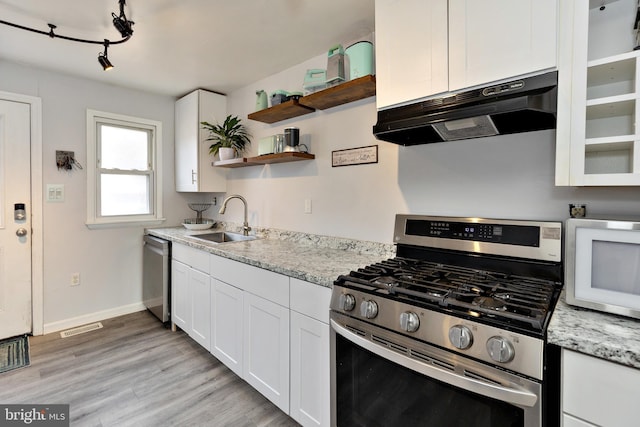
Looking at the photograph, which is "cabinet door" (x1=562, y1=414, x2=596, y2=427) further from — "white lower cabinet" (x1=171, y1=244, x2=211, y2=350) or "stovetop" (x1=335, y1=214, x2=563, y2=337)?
"white lower cabinet" (x1=171, y1=244, x2=211, y2=350)

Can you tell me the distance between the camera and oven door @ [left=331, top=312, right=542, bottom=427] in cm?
89

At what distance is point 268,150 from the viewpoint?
2471mm

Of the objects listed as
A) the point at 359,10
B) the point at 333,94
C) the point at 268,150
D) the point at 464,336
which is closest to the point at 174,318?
the point at 268,150

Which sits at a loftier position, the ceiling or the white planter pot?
the ceiling

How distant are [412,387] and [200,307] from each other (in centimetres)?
176

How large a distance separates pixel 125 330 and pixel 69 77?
2.35 meters

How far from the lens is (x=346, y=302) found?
1.27 metres

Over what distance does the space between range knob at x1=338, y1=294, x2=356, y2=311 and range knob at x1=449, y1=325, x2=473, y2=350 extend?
1.28 feet

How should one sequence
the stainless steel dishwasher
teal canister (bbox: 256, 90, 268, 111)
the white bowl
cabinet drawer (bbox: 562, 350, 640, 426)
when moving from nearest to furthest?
cabinet drawer (bbox: 562, 350, 640, 426), teal canister (bbox: 256, 90, 268, 111), the stainless steel dishwasher, the white bowl

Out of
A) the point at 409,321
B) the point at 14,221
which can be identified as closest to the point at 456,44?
the point at 409,321

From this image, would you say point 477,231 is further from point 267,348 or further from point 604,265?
point 267,348

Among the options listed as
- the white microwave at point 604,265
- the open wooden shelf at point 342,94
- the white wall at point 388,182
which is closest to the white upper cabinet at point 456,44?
the open wooden shelf at point 342,94

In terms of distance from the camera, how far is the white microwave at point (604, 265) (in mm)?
928

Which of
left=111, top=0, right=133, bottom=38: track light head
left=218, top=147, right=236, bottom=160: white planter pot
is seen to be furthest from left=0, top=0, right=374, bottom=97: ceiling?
left=218, top=147, right=236, bottom=160: white planter pot
